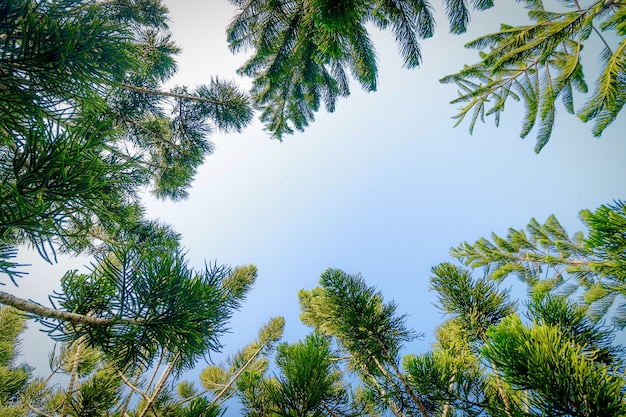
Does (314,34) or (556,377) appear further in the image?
(314,34)

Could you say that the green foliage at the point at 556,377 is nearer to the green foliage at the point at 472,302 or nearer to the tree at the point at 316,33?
the green foliage at the point at 472,302

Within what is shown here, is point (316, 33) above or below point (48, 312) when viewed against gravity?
above

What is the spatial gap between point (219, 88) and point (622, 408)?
241 inches

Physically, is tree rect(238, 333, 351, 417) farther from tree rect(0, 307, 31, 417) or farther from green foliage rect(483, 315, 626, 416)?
tree rect(0, 307, 31, 417)

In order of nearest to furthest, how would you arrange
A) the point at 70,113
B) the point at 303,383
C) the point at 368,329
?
the point at 70,113 → the point at 303,383 → the point at 368,329

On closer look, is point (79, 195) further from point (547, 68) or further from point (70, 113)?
point (547, 68)

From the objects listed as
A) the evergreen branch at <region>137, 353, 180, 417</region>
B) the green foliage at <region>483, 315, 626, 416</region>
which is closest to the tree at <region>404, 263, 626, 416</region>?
the green foliage at <region>483, 315, 626, 416</region>

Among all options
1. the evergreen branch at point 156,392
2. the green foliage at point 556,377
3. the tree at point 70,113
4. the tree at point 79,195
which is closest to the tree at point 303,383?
the tree at point 79,195

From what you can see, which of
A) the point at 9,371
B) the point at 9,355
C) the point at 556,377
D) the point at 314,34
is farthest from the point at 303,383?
the point at 9,355

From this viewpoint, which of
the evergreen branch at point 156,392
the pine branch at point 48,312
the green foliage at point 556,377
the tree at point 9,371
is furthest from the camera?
the tree at point 9,371

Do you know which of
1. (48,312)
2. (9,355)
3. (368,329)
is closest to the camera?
(48,312)

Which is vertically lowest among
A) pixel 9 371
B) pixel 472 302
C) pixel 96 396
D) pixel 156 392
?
pixel 9 371

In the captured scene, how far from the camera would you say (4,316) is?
5.56m

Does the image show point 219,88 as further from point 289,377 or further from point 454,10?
point 289,377
